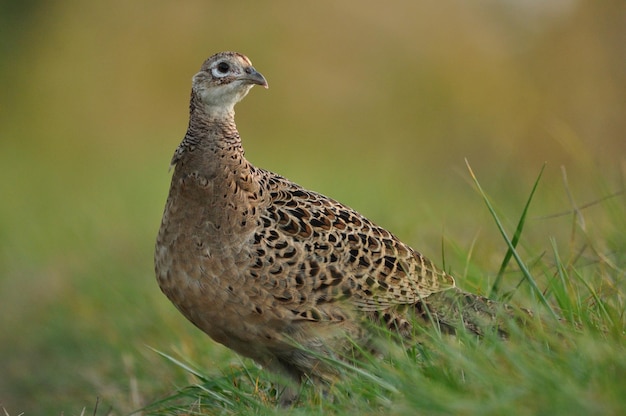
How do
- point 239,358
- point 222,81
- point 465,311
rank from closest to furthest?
1. point 465,311
2. point 222,81
3. point 239,358

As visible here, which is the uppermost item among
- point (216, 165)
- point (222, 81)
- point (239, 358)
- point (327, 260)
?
→ point (222, 81)

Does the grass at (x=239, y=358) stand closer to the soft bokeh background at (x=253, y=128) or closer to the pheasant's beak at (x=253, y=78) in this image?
the soft bokeh background at (x=253, y=128)

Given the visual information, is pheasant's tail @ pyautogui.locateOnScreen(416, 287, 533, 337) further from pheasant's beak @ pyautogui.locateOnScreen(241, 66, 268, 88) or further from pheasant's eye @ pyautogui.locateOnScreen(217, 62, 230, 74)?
pheasant's eye @ pyautogui.locateOnScreen(217, 62, 230, 74)

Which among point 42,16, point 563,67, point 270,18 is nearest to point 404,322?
point 563,67

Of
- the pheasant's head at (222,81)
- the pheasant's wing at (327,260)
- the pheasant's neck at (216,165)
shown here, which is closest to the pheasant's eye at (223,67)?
the pheasant's head at (222,81)

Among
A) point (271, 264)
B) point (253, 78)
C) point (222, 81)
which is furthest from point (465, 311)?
point (222, 81)

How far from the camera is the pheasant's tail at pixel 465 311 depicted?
4152 mm

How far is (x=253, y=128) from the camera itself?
1830 cm

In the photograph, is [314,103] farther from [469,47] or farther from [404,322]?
[404,322]

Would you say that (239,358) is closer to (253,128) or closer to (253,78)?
(253,78)

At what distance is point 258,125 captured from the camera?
18266 mm

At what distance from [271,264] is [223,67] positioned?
3.44 ft

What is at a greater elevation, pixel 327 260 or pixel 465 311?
pixel 327 260

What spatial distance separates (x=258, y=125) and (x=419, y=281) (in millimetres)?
13654
